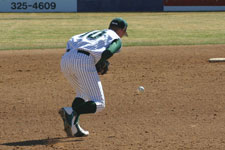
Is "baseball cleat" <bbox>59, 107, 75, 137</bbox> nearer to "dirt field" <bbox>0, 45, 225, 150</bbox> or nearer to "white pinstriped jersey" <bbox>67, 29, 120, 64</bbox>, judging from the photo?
"dirt field" <bbox>0, 45, 225, 150</bbox>

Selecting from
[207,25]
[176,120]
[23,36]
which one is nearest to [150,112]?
[176,120]

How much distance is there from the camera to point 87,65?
6266 millimetres

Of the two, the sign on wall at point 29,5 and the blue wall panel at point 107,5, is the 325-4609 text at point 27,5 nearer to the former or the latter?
the sign on wall at point 29,5

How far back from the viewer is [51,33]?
74.0ft

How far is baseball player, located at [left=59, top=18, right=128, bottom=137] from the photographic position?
625 cm

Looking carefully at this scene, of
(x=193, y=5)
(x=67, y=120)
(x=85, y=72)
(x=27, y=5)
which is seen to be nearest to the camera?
(x=85, y=72)

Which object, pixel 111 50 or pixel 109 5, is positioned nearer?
pixel 111 50

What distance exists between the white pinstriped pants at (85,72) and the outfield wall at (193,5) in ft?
115

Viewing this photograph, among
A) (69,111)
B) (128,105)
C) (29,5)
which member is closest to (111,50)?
(69,111)

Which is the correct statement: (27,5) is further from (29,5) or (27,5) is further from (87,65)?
(87,65)

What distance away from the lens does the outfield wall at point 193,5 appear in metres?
40.7

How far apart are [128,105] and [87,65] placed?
102 inches

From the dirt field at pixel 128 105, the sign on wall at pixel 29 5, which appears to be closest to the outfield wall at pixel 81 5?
the sign on wall at pixel 29 5

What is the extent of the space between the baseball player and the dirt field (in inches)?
17.4
